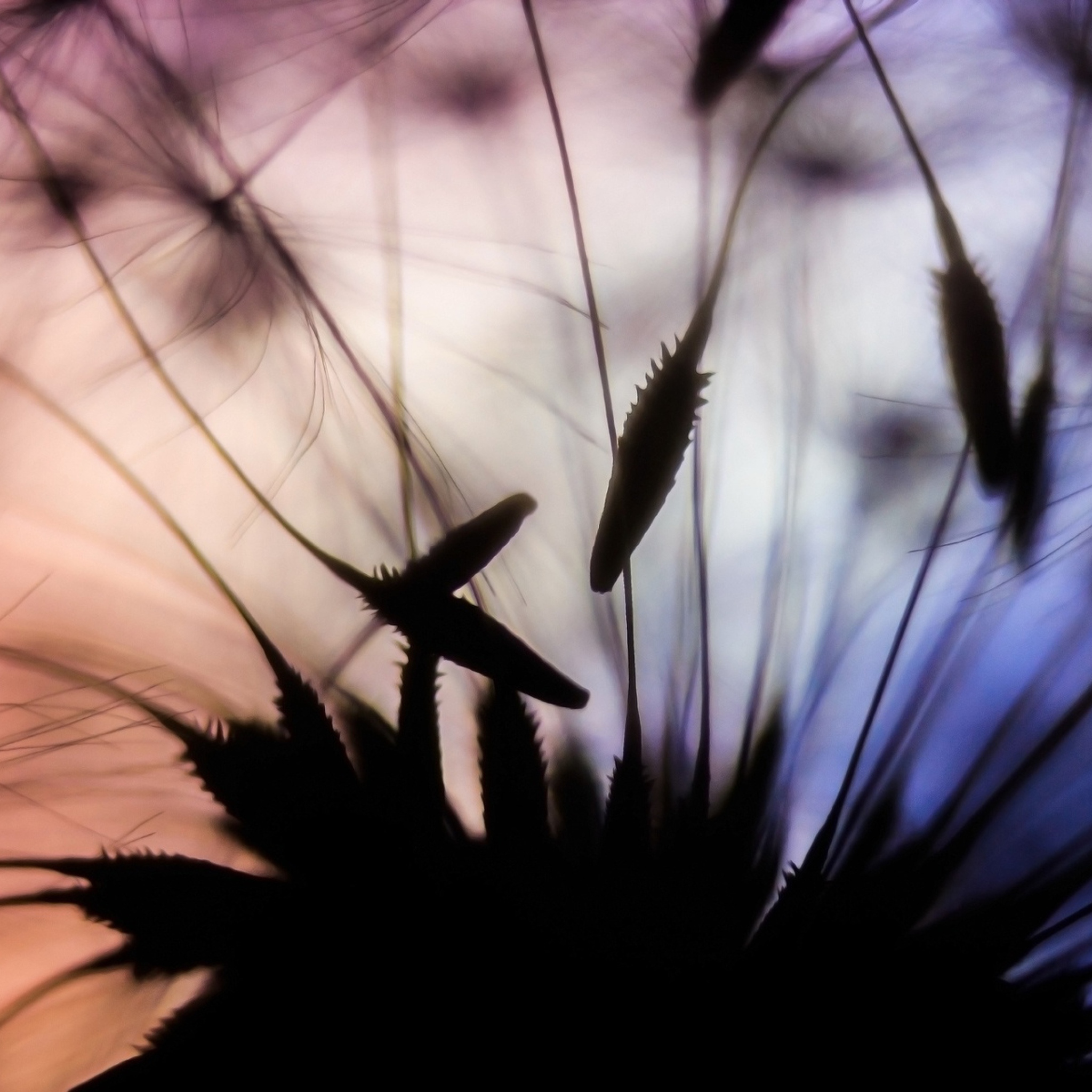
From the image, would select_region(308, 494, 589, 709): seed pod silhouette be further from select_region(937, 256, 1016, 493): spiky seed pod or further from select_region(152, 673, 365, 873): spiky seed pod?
select_region(937, 256, 1016, 493): spiky seed pod

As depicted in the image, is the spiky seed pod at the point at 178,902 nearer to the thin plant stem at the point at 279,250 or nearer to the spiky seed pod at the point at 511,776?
the spiky seed pod at the point at 511,776

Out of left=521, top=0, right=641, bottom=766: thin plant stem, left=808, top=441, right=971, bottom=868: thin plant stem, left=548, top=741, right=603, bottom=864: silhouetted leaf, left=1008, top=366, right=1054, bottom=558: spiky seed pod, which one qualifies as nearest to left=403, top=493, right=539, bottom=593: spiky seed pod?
left=521, top=0, right=641, bottom=766: thin plant stem

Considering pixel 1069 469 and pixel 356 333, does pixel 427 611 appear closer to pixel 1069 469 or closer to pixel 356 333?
pixel 356 333

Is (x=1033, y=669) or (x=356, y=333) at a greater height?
(x=356, y=333)

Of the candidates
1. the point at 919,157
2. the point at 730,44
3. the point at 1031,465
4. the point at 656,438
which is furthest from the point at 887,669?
the point at 730,44

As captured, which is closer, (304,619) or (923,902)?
(923,902)

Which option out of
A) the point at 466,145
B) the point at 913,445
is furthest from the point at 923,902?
the point at 466,145

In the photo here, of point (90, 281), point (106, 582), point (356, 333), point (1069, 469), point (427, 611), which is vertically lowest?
point (427, 611)

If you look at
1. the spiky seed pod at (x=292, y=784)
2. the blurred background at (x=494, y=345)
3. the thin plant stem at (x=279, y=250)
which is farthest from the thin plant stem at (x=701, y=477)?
the spiky seed pod at (x=292, y=784)

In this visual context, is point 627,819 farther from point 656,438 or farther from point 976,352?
point 976,352
